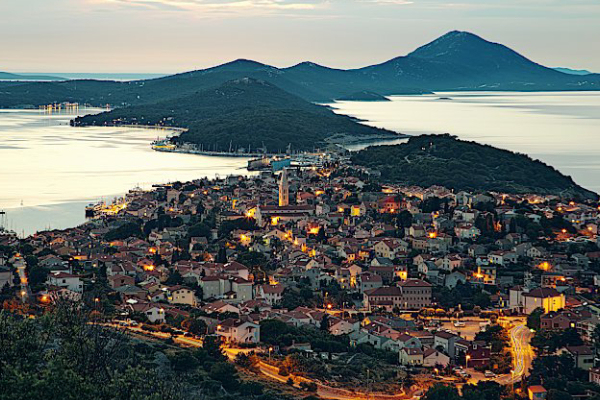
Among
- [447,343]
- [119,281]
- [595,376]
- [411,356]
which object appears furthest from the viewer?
[119,281]

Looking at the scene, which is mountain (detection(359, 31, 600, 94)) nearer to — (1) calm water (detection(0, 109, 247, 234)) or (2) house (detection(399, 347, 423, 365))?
(1) calm water (detection(0, 109, 247, 234))

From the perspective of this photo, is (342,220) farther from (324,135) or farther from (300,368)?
(324,135)

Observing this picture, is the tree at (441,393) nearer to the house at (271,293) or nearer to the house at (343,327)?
the house at (343,327)

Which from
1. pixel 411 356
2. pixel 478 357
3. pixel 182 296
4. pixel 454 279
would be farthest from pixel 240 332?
pixel 454 279

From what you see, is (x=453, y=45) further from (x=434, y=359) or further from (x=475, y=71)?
(x=434, y=359)

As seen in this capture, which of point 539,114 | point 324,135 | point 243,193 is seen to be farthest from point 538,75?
point 243,193
